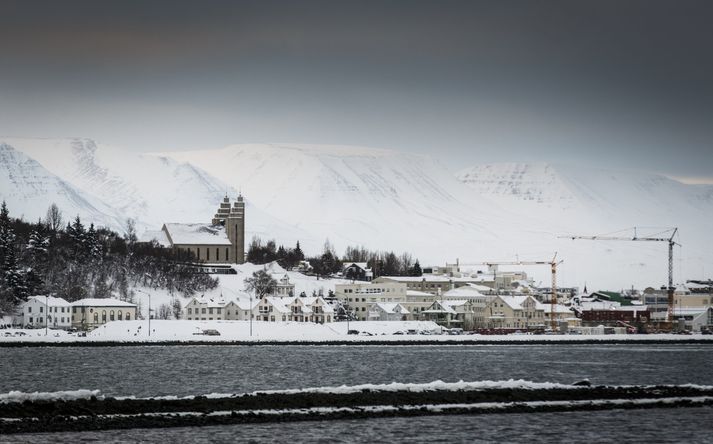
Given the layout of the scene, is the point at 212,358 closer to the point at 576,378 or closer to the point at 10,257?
the point at 576,378

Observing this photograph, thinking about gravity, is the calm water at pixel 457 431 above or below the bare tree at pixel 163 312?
below

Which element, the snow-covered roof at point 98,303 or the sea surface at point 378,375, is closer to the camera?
the sea surface at point 378,375

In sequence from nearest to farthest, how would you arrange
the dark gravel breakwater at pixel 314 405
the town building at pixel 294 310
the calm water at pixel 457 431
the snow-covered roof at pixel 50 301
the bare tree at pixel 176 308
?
the calm water at pixel 457 431 → the dark gravel breakwater at pixel 314 405 → the snow-covered roof at pixel 50 301 → the town building at pixel 294 310 → the bare tree at pixel 176 308

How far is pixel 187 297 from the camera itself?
197500mm

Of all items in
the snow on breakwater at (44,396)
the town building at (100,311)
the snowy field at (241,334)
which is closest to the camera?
the snow on breakwater at (44,396)

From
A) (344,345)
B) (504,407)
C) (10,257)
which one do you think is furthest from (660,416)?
(10,257)

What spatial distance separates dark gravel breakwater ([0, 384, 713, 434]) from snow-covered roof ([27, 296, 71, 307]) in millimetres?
115226

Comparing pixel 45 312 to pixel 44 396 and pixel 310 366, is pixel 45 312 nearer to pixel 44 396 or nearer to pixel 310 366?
pixel 310 366

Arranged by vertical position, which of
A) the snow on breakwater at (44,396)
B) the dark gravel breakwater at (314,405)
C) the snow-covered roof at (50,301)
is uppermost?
the snow-covered roof at (50,301)

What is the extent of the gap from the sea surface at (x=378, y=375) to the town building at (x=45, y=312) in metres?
41.5

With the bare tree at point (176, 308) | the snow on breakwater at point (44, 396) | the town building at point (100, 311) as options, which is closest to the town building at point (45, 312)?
the town building at point (100, 311)

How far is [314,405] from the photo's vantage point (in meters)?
57.8

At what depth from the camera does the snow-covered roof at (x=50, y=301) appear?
561 ft

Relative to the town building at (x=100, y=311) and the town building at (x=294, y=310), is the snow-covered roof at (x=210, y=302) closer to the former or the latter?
the town building at (x=294, y=310)
